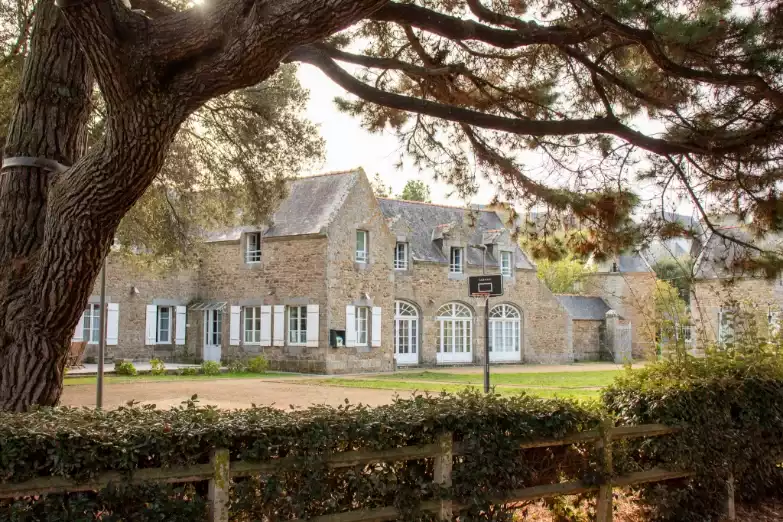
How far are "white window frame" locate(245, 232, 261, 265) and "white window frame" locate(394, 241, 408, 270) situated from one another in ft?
15.7

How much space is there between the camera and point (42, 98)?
18.8ft

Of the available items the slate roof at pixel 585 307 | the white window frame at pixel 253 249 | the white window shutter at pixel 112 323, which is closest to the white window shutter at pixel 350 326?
the white window frame at pixel 253 249

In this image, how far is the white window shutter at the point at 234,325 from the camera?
25.4m

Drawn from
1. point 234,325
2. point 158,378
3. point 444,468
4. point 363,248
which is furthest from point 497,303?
point 444,468

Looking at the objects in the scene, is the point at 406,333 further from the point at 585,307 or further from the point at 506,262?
the point at 585,307

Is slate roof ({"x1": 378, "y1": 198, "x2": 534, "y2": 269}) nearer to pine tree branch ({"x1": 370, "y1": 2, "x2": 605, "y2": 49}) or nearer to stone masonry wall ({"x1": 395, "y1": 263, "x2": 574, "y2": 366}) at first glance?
stone masonry wall ({"x1": 395, "y1": 263, "x2": 574, "y2": 366})

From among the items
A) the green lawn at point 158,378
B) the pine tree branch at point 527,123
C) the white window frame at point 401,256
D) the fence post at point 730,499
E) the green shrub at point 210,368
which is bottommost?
the fence post at point 730,499

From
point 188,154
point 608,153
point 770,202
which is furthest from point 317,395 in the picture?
point 770,202

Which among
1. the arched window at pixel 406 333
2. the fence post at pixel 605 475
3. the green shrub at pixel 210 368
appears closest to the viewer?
the fence post at pixel 605 475

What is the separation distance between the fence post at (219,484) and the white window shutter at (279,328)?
20710 millimetres

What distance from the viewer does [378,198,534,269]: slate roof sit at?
27.9 meters

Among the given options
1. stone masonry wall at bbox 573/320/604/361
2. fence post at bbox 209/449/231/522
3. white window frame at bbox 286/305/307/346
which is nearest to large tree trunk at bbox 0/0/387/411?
fence post at bbox 209/449/231/522

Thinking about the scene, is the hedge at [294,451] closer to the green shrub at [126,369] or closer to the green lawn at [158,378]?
the green lawn at [158,378]

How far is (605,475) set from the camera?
4938mm
